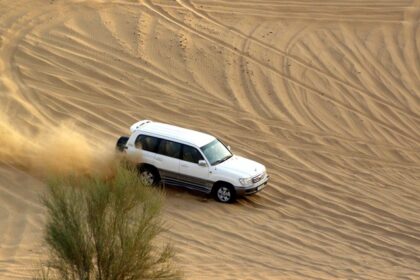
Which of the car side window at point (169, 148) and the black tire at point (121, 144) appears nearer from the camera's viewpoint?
the car side window at point (169, 148)

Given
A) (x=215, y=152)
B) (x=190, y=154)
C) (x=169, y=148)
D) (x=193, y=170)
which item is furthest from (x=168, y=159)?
(x=215, y=152)

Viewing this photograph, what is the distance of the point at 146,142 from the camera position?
19.8 metres

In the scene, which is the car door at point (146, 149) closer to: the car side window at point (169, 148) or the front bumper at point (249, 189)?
the car side window at point (169, 148)

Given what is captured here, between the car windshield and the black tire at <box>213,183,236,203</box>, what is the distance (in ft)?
1.84

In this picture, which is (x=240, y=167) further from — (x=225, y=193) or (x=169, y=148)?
(x=169, y=148)

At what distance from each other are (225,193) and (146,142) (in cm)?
214

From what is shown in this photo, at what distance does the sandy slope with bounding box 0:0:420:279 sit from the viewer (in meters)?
17.5

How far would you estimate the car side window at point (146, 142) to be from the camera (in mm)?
19719

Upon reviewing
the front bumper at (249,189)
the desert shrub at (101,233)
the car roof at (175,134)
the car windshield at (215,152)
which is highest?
A: the car roof at (175,134)

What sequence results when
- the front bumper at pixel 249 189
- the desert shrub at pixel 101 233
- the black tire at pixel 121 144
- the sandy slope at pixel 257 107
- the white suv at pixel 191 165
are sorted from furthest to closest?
1. the black tire at pixel 121 144
2. the white suv at pixel 191 165
3. the front bumper at pixel 249 189
4. the sandy slope at pixel 257 107
5. the desert shrub at pixel 101 233

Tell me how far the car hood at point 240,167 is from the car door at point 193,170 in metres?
0.38

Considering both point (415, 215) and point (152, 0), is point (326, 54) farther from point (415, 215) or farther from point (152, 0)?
point (415, 215)

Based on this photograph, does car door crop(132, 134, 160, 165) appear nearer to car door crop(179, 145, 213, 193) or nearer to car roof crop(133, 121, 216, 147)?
car roof crop(133, 121, 216, 147)

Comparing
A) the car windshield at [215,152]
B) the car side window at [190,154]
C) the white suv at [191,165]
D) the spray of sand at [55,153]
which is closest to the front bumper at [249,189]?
the white suv at [191,165]
